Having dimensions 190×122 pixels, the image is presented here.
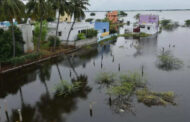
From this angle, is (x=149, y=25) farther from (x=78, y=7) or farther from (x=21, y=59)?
(x=21, y=59)

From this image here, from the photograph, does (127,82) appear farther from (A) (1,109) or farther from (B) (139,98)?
(A) (1,109)

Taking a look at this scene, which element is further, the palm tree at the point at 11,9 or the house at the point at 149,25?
the house at the point at 149,25

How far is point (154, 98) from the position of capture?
48.7ft

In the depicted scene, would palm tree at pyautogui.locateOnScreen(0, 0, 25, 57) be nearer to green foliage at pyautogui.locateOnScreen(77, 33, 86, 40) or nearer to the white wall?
green foliage at pyautogui.locateOnScreen(77, 33, 86, 40)

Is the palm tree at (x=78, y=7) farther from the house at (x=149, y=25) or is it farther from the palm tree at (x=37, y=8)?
the house at (x=149, y=25)

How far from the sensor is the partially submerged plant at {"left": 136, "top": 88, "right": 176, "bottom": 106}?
14609mm

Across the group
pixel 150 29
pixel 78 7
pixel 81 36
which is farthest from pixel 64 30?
pixel 150 29

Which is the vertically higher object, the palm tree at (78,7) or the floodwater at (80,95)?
the palm tree at (78,7)

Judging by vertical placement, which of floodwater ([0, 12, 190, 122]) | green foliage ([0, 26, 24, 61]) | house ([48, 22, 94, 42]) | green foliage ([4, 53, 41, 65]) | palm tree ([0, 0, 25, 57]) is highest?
palm tree ([0, 0, 25, 57])

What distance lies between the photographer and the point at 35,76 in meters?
21.1

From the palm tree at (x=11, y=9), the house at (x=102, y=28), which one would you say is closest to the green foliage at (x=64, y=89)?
the palm tree at (x=11, y=9)

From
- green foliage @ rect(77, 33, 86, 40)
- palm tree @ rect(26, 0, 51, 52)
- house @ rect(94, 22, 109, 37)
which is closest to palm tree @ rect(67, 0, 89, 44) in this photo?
palm tree @ rect(26, 0, 51, 52)

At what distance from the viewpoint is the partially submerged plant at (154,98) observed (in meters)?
14.6

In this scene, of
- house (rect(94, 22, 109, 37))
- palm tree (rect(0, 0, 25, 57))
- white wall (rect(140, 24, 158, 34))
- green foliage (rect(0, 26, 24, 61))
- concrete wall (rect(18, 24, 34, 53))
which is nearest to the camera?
palm tree (rect(0, 0, 25, 57))
